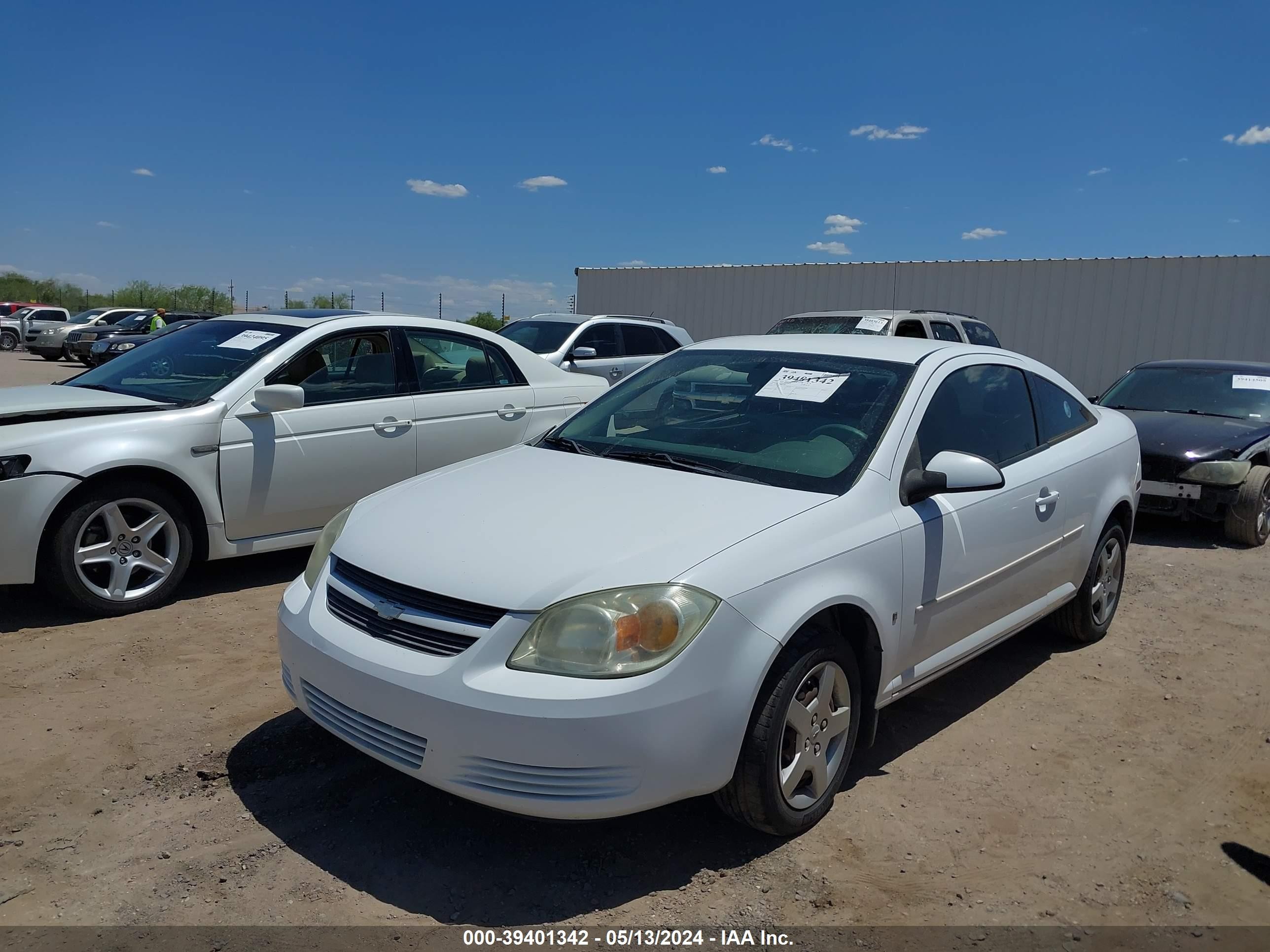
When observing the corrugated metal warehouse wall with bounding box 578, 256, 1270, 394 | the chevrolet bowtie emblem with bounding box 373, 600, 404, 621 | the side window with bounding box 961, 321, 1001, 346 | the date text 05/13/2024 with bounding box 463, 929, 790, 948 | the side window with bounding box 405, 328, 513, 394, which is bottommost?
the date text 05/13/2024 with bounding box 463, 929, 790, 948

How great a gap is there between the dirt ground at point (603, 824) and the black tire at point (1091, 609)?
1.30 ft

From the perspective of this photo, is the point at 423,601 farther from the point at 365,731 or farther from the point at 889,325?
the point at 889,325

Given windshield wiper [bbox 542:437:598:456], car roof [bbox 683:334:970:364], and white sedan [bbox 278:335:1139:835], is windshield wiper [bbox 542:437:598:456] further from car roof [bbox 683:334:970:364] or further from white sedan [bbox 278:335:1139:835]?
car roof [bbox 683:334:970:364]

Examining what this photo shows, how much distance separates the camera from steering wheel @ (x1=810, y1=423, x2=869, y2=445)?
364cm

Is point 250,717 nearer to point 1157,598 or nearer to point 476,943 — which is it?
point 476,943

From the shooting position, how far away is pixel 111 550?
16.7 ft

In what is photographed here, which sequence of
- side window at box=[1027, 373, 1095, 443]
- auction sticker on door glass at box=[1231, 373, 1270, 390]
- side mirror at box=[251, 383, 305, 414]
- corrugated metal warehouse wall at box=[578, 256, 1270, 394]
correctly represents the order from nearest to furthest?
1. side window at box=[1027, 373, 1095, 443]
2. side mirror at box=[251, 383, 305, 414]
3. auction sticker on door glass at box=[1231, 373, 1270, 390]
4. corrugated metal warehouse wall at box=[578, 256, 1270, 394]

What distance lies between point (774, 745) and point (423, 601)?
115 cm

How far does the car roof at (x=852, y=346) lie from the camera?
413cm

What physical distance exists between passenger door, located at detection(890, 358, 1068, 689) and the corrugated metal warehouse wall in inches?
610

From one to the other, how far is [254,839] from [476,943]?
91cm

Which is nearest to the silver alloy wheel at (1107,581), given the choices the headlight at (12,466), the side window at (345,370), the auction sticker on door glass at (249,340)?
the side window at (345,370)

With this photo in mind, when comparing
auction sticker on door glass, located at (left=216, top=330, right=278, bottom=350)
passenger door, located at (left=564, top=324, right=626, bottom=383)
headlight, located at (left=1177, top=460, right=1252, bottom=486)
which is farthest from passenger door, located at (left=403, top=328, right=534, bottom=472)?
headlight, located at (left=1177, top=460, right=1252, bottom=486)

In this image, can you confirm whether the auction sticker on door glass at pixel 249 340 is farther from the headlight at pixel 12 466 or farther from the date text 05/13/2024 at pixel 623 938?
the date text 05/13/2024 at pixel 623 938
